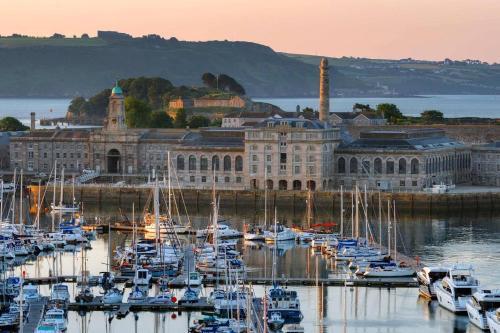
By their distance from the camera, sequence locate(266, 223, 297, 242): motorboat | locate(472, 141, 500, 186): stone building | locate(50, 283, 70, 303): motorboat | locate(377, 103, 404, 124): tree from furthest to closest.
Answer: locate(377, 103, 404, 124): tree
locate(472, 141, 500, 186): stone building
locate(266, 223, 297, 242): motorboat
locate(50, 283, 70, 303): motorboat

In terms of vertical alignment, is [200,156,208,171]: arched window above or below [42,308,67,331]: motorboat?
above

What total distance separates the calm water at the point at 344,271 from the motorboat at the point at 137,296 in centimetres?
89

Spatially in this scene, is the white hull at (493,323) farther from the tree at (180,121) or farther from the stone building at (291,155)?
the tree at (180,121)

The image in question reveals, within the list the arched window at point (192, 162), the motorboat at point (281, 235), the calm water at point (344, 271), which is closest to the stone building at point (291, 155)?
the arched window at point (192, 162)

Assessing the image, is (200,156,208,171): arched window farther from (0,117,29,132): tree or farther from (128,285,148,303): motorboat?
(128,285,148,303): motorboat

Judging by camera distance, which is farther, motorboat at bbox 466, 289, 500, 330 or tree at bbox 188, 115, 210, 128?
tree at bbox 188, 115, 210, 128

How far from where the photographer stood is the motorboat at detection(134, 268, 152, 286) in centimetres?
4331

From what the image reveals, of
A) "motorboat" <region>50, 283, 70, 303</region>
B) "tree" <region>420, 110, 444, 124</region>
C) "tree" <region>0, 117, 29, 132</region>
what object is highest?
"tree" <region>420, 110, 444, 124</region>

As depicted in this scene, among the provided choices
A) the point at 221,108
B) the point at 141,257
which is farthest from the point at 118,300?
the point at 221,108

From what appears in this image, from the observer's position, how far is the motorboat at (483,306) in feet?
124

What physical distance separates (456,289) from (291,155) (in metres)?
27.9

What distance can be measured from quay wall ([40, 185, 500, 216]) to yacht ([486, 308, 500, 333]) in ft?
81.3

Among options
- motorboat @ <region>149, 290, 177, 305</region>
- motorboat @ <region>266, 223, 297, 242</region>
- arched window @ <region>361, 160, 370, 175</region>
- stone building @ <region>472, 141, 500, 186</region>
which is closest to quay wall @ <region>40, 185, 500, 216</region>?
arched window @ <region>361, 160, 370, 175</region>

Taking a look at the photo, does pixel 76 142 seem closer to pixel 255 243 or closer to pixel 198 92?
pixel 255 243
